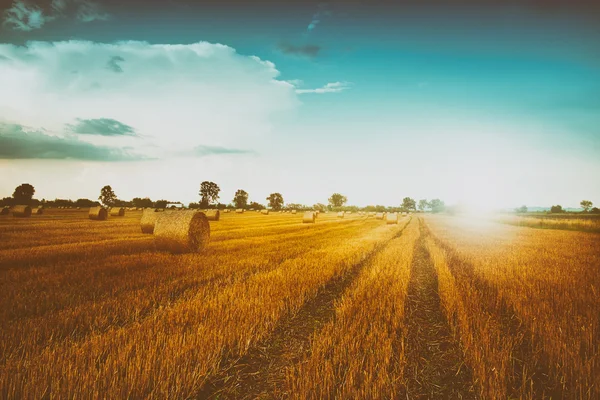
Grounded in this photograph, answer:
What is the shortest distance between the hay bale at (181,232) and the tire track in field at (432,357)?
9206 mm

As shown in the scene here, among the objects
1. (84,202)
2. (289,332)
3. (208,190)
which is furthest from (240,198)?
(289,332)

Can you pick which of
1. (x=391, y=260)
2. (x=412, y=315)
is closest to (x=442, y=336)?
(x=412, y=315)

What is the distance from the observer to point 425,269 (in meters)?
10.8

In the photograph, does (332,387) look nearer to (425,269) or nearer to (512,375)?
(512,375)

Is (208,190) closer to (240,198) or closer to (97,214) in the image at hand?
(240,198)

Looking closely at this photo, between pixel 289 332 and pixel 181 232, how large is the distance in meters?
8.75

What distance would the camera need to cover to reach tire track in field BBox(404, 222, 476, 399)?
11.3 feet

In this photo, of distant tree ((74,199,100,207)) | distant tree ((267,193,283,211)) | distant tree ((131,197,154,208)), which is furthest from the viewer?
distant tree ((267,193,283,211))

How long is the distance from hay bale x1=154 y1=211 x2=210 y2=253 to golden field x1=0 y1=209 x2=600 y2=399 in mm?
2947

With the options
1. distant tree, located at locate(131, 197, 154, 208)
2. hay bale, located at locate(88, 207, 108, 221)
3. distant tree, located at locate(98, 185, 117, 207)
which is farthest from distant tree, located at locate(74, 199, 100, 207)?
hay bale, located at locate(88, 207, 108, 221)

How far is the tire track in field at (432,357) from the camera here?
136 inches

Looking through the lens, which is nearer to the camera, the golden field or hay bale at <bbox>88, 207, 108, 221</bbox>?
the golden field

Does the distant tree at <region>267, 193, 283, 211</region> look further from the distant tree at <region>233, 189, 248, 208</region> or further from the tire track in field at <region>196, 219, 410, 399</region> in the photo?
the tire track in field at <region>196, 219, 410, 399</region>

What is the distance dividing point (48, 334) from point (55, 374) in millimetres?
1583
